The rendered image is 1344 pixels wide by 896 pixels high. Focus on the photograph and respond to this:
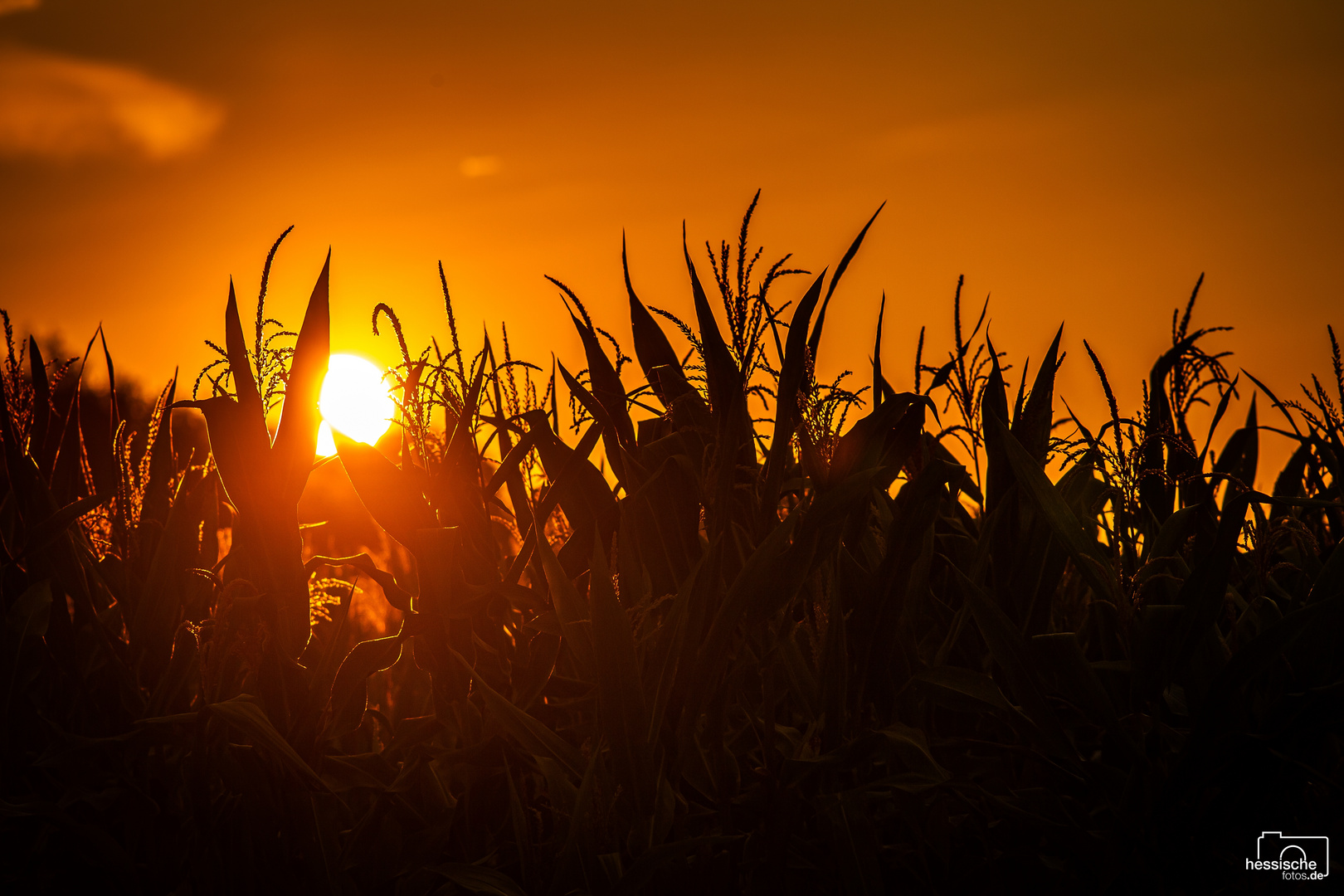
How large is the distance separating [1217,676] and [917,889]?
1.78 feet

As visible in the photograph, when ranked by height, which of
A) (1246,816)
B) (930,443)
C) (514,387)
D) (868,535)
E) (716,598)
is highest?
(514,387)

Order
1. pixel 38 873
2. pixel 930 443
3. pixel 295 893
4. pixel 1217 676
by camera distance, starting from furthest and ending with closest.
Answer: pixel 930 443
pixel 38 873
pixel 295 893
pixel 1217 676

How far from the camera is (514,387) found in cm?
176

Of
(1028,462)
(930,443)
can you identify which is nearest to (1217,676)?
(1028,462)

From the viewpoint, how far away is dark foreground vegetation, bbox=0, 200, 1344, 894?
3.93ft

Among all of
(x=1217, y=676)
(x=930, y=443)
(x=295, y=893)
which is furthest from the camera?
(x=930, y=443)

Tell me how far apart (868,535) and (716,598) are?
1.22ft

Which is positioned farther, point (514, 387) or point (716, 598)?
point (514, 387)

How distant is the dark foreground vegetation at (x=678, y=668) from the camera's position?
47.2 inches

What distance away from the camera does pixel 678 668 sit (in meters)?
1.21

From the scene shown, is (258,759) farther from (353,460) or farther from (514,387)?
(514,387)

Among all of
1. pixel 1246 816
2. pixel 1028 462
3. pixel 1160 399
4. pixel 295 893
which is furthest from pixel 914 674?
pixel 295 893

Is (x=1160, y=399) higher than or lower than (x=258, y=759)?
higher

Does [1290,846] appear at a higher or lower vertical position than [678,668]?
lower
